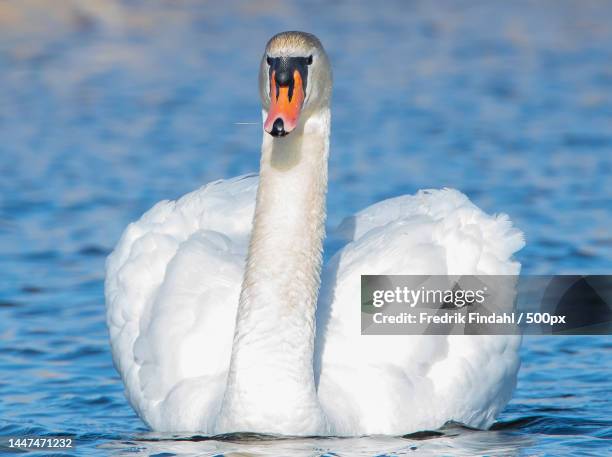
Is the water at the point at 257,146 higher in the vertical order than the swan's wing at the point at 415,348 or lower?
higher

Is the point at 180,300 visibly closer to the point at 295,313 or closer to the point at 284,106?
the point at 295,313

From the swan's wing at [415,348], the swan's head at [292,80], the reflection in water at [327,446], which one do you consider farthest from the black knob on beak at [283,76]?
the reflection in water at [327,446]

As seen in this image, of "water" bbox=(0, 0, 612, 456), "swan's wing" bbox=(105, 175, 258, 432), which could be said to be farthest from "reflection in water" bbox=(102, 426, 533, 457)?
"swan's wing" bbox=(105, 175, 258, 432)

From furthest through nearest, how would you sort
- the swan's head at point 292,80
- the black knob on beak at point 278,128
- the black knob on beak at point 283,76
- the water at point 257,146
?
the water at point 257,146
the black knob on beak at point 283,76
the swan's head at point 292,80
the black knob on beak at point 278,128


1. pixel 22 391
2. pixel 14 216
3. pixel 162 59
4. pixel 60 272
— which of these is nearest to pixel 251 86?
pixel 162 59

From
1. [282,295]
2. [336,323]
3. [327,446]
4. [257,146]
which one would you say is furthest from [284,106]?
[257,146]

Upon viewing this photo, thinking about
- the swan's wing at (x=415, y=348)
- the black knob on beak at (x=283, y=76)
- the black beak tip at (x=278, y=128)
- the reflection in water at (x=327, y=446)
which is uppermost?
the black knob on beak at (x=283, y=76)

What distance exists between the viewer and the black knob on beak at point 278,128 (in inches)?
249

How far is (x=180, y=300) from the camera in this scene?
25.6 ft

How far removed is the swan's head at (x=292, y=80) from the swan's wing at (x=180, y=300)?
127cm

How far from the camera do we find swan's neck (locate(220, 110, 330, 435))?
691 centimetres

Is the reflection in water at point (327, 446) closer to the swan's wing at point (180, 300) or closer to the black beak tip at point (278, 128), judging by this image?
the swan's wing at point (180, 300)

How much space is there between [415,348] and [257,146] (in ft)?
26.8

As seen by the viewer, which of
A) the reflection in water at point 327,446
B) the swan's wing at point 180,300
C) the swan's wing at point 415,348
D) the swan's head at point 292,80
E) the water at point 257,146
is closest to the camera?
the swan's head at point 292,80
